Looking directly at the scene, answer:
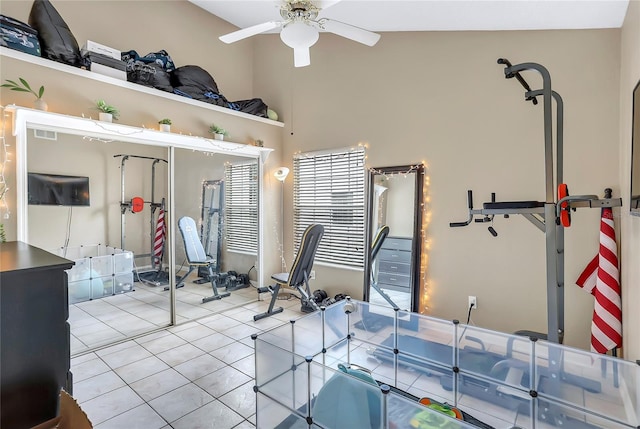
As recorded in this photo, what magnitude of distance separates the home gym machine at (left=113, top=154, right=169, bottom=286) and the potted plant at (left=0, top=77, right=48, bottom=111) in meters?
0.72

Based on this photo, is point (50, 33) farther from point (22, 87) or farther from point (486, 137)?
point (486, 137)

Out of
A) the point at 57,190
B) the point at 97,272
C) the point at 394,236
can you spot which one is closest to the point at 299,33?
the point at 394,236

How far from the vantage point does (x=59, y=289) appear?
1.46 metres

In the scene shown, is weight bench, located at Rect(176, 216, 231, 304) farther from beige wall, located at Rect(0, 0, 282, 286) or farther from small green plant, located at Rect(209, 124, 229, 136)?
small green plant, located at Rect(209, 124, 229, 136)

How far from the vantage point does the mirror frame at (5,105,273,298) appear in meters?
2.65

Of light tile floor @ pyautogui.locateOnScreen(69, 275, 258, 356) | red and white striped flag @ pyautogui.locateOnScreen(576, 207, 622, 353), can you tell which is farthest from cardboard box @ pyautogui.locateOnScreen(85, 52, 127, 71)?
red and white striped flag @ pyautogui.locateOnScreen(576, 207, 622, 353)

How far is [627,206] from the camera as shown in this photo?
226 cm

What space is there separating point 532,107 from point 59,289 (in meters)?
3.69

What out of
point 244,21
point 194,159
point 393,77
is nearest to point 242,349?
point 194,159

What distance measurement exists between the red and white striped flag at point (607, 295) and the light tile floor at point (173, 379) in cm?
257

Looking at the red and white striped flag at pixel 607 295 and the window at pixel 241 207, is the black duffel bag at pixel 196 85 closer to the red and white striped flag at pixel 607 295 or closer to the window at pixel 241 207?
the window at pixel 241 207

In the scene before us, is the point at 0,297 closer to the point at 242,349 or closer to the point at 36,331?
the point at 36,331

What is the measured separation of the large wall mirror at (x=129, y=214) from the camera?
9.36 ft

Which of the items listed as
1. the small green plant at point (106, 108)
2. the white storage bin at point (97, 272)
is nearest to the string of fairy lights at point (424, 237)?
the small green plant at point (106, 108)
